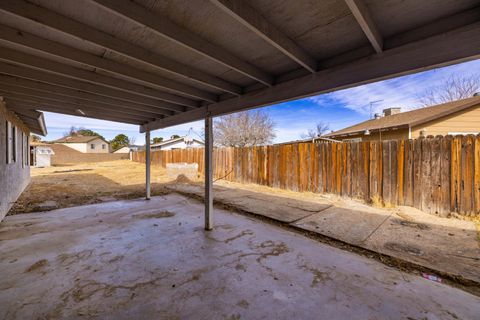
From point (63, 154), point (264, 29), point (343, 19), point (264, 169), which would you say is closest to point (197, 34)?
point (264, 29)

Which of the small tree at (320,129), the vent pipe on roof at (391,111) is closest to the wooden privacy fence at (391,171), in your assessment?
the vent pipe on roof at (391,111)

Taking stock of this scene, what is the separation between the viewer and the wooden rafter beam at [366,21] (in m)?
1.29

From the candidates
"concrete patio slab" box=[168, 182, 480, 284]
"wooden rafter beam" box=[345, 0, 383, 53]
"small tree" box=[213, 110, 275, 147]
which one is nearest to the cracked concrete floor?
"concrete patio slab" box=[168, 182, 480, 284]

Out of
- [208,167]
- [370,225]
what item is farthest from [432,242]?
[208,167]

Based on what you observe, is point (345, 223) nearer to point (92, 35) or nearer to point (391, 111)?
point (92, 35)

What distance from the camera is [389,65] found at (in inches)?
67.7

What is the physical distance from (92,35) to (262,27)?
1.38 meters

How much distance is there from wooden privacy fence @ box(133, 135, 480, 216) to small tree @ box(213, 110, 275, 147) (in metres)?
9.45

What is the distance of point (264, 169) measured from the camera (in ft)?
25.3

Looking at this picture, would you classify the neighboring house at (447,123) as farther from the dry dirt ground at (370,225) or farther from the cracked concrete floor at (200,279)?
the cracked concrete floor at (200,279)

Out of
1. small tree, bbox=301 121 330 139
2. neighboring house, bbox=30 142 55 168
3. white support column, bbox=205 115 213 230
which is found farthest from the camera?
small tree, bbox=301 121 330 139

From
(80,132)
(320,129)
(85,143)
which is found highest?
(80,132)

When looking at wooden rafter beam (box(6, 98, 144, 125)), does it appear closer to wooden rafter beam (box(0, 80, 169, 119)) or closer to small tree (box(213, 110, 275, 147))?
wooden rafter beam (box(0, 80, 169, 119))

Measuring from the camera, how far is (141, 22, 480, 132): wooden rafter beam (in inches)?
56.1
